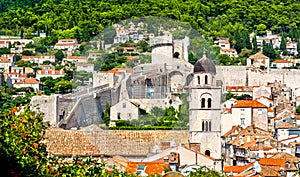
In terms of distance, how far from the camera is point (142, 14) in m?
67.6

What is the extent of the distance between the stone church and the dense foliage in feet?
125

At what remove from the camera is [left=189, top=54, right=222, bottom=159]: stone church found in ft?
83.5

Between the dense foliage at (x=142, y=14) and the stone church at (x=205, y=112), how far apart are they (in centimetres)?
3805

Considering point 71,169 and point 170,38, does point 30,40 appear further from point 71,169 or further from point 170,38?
point 71,169

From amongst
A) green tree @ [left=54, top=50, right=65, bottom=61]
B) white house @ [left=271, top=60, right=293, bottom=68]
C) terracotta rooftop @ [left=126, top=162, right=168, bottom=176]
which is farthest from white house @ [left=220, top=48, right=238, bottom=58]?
terracotta rooftop @ [left=126, top=162, right=168, bottom=176]

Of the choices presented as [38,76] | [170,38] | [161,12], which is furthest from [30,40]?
[170,38]

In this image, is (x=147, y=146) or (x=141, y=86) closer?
(x=147, y=146)

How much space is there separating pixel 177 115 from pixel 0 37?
44.7 metres

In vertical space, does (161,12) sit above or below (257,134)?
above

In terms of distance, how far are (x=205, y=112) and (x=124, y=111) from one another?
187 inches

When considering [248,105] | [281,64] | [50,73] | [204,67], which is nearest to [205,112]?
[204,67]

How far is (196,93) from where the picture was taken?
26922mm

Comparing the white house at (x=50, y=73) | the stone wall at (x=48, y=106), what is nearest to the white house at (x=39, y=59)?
the white house at (x=50, y=73)

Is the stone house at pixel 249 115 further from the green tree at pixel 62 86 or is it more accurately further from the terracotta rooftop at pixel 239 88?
the green tree at pixel 62 86
